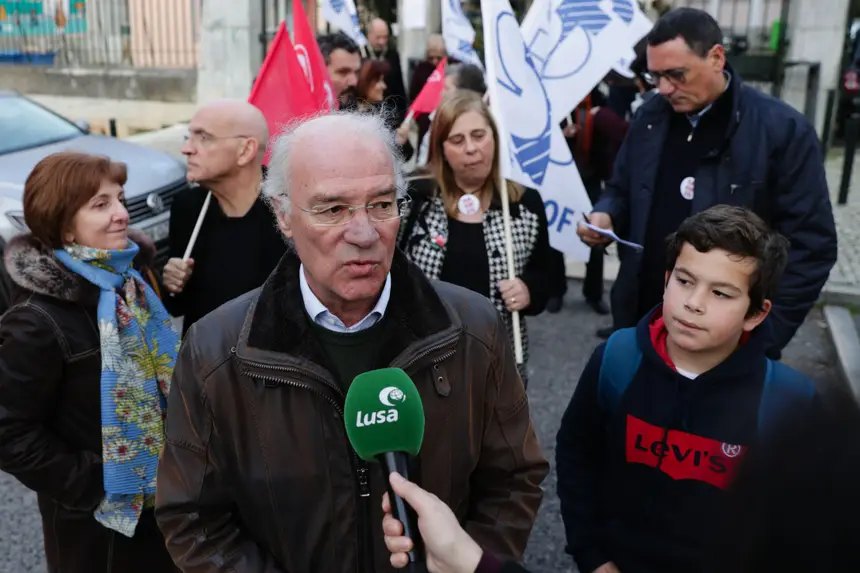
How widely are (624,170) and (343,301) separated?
2.13m

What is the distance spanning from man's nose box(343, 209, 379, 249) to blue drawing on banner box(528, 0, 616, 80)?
11.1ft

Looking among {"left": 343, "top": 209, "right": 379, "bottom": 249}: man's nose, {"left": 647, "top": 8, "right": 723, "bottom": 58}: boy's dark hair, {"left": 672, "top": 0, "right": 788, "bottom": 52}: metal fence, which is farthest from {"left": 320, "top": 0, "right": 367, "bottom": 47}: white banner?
{"left": 672, "top": 0, "right": 788, "bottom": 52}: metal fence

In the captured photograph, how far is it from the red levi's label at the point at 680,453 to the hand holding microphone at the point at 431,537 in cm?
95

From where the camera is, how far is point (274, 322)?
1755 mm

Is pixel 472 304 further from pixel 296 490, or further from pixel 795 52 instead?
pixel 795 52

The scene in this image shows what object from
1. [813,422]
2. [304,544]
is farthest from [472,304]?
[813,422]

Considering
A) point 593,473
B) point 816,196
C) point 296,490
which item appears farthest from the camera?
point 816,196

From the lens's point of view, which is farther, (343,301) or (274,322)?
(343,301)

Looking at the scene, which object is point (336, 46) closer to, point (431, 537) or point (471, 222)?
point (471, 222)

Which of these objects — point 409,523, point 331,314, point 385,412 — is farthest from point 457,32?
point 409,523

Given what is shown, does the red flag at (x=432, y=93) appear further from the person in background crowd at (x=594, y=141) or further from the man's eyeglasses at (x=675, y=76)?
the man's eyeglasses at (x=675, y=76)

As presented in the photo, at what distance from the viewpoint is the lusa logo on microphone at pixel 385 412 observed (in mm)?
1435

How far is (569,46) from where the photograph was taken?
16.0 feet

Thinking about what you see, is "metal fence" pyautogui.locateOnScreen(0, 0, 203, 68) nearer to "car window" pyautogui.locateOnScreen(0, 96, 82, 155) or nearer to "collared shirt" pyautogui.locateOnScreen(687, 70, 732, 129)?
"car window" pyautogui.locateOnScreen(0, 96, 82, 155)
